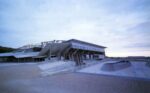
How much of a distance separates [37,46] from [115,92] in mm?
34728

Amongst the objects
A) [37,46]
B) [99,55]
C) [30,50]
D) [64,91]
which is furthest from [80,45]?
[64,91]

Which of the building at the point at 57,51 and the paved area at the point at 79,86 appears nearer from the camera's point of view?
the paved area at the point at 79,86

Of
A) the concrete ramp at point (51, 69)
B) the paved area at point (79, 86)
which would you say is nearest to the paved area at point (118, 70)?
the paved area at point (79, 86)

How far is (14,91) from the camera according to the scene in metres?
5.83

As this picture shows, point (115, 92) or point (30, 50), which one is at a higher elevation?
point (30, 50)

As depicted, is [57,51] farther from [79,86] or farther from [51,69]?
[79,86]

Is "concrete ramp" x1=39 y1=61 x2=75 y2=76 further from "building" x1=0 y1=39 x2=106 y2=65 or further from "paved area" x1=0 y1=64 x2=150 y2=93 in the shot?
"paved area" x1=0 y1=64 x2=150 y2=93

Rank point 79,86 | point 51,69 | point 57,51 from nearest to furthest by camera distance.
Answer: point 79,86, point 51,69, point 57,51

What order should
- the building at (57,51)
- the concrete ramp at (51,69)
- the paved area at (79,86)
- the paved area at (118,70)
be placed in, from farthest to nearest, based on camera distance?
1. the building at (57,51)
2. the concrete ramp at (51,69)
3. the paved area at (118,70)
4. the paved area at (79,86)

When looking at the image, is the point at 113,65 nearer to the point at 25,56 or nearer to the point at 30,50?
the point at 25,56

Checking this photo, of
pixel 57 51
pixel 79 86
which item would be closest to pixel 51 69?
pixel 57 51

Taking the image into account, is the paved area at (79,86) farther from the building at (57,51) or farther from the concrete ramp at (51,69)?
the building at (57,51)

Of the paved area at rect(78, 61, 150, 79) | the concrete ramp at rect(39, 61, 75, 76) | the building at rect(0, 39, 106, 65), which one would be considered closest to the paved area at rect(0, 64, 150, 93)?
the paved area at rect(78, 61, 150, 79)

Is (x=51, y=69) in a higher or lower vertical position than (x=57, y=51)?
lower
